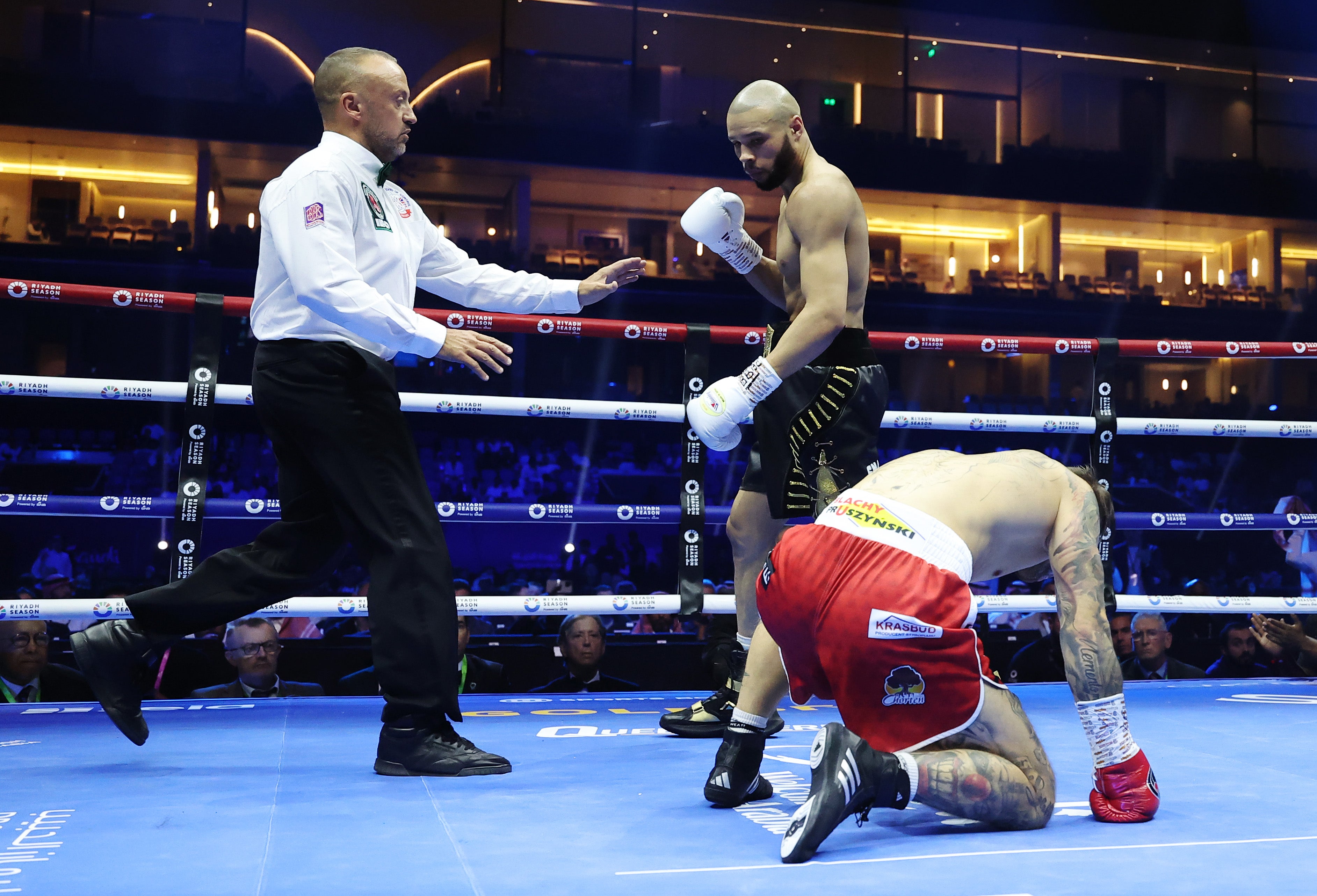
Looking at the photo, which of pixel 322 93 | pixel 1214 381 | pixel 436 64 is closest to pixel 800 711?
pixel 322 93

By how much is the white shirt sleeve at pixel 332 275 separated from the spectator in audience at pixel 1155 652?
120 inches

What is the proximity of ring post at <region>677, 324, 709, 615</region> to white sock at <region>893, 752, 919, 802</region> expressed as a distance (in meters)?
1.35

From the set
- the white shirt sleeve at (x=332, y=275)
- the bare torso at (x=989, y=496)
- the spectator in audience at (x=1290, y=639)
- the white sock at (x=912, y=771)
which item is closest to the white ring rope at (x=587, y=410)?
the white shirt sleeve at (x=332, y=275)

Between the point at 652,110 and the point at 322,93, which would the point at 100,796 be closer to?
the point at 322,93

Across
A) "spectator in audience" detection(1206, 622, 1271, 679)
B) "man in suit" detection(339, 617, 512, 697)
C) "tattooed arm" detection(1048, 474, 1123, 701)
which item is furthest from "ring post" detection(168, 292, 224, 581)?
"spectator in audience" detection(1206, 622, 1271, 679)

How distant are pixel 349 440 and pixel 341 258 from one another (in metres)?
0.32

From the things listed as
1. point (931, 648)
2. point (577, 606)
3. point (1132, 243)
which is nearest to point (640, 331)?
point (577, 606)

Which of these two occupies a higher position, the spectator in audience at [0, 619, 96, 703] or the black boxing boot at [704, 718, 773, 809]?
the black boxing boot at [704, 718, 773, 809]

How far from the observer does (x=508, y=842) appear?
4.49 feet

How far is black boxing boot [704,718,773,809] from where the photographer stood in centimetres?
160

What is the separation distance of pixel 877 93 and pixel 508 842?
18.1 m

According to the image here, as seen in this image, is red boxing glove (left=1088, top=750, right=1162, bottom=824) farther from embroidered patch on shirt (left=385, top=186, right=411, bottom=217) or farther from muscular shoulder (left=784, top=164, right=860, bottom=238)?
embroidered patch on shirt (left=385, top=186, right=411, bottom=217)

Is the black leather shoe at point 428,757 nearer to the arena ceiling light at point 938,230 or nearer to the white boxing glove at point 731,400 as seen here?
the white boxing glove at point 731,400

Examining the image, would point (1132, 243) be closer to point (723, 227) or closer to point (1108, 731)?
point (723, 227)
